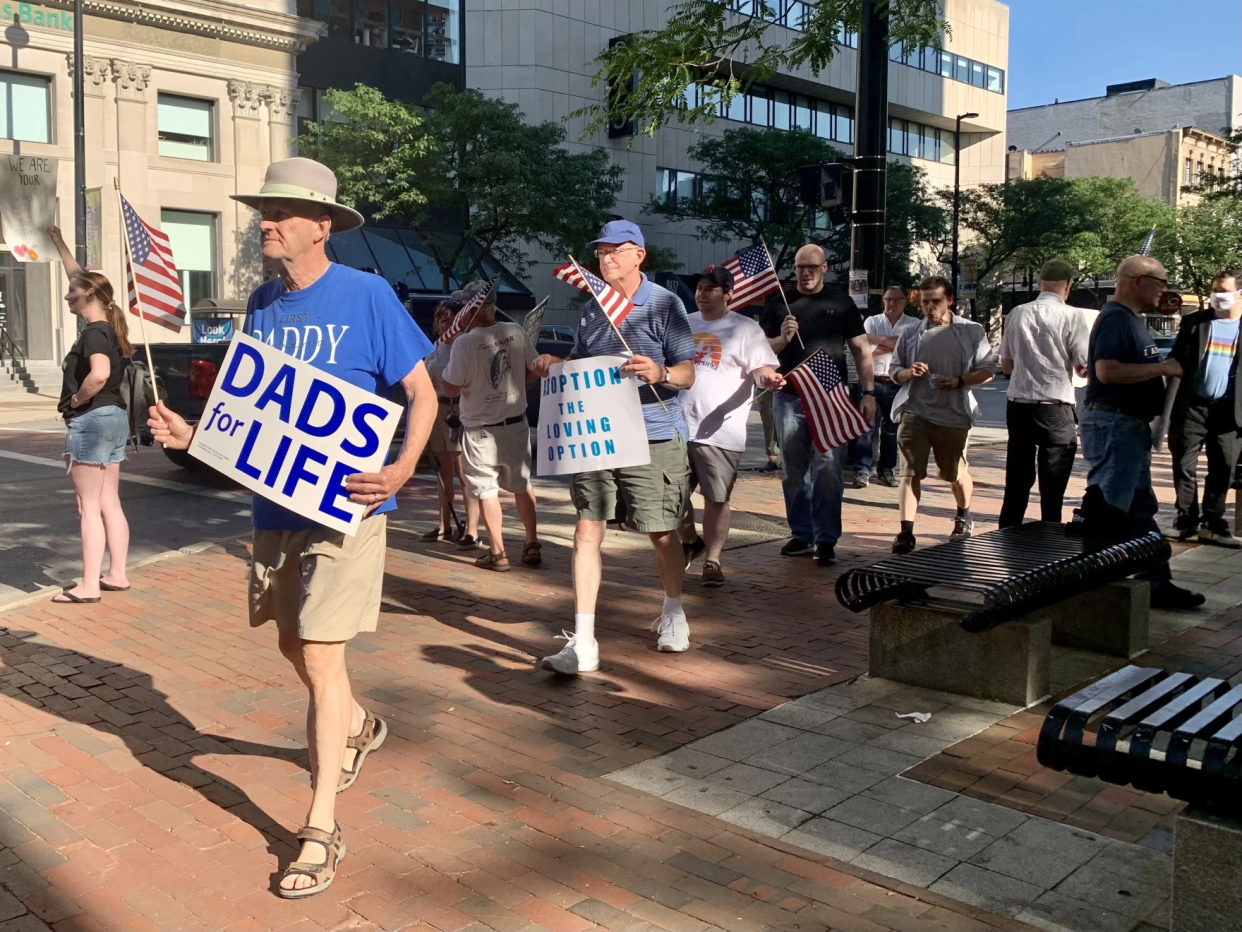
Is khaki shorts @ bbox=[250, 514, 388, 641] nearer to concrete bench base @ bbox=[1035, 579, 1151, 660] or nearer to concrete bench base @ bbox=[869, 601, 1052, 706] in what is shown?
concrete bench base @ bbox=[869, 601, 1052, 706]

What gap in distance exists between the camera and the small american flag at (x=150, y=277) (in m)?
5.56

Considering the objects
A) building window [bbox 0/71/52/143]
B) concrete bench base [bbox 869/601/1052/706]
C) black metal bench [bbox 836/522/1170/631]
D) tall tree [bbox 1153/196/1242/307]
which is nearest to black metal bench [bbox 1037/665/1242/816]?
black metal bench [bbox 836/522/1170/631]

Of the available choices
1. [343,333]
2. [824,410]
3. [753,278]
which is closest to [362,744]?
[343,333]

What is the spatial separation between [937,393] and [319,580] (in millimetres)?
6125

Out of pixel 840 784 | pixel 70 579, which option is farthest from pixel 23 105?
pixel 840 784

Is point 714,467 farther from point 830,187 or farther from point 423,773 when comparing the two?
point 830,187

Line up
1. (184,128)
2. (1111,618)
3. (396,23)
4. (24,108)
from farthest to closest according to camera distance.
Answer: (396,23) → (184,128) → (24,108) → (1111,618)

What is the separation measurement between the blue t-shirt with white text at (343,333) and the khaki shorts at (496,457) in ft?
14.4

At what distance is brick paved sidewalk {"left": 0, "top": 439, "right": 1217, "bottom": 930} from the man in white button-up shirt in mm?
1572

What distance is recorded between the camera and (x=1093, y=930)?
3.28m

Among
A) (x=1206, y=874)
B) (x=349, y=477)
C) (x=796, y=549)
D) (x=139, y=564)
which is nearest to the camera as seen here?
(x=1206, y=874)

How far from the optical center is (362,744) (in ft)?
15.0

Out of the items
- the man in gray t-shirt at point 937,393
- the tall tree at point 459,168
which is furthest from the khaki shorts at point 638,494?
the tall tree at point 459,168

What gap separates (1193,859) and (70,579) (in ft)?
23.3
